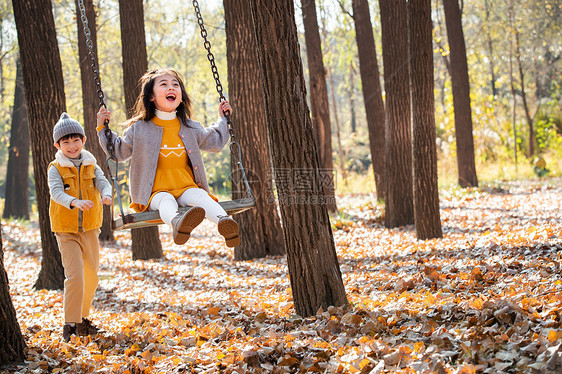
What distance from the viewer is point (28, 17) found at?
7.11 meters

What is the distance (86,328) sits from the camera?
5.07 m

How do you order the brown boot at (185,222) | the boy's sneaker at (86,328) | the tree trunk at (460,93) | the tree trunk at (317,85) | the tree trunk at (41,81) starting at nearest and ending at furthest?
the brown boot at (185,222), the boy's sneaker at (86,328), the tree trunk at (41,81), the tree trunk at (317,85), the tree trunk at (460,93)

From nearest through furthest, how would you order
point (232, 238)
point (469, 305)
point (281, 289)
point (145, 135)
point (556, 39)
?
point (469, 305), point (232, 238), point (145, 135), point (281, 289), point (556, 39)

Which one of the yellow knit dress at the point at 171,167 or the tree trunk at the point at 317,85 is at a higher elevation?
the tree trunk at the point at 317,85

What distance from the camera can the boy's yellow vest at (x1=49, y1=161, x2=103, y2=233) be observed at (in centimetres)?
495

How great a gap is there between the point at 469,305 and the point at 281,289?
2.65 m

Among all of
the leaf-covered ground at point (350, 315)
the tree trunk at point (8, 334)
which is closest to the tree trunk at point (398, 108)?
the leaf-covered ground at point (350, 315)

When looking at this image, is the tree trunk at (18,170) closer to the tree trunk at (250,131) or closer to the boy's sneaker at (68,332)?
the tree trunk at (250,131)

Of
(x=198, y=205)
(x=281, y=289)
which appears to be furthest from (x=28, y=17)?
(x=281, y=289)

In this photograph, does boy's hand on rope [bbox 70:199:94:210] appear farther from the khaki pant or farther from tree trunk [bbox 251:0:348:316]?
tree trunk [bbox 251:0:348:316]

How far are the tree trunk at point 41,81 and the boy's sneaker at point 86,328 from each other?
2.56m

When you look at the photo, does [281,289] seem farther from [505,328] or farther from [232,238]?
[505,328]

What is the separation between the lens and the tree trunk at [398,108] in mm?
9703

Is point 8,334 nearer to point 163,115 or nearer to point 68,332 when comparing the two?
point 68,332
